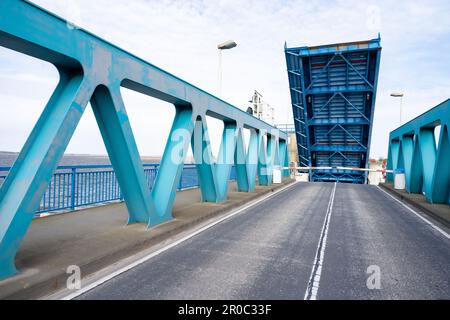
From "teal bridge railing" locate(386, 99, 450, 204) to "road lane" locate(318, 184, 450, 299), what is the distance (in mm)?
2500

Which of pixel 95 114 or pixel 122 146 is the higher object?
pixel 95 114

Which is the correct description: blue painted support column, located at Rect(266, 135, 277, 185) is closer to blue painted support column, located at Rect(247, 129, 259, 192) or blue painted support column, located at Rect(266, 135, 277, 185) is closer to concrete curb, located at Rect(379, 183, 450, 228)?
blue painted support column, located at Rect(247, 129, 259, 192)

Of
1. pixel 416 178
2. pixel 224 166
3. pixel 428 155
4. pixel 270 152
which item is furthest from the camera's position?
pixel 270 152

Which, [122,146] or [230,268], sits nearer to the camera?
[230,268]

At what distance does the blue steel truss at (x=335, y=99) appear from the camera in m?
16.0

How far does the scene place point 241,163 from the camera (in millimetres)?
12008

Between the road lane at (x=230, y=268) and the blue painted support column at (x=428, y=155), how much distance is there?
644cm

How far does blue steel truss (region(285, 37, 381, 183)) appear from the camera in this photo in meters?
16.0

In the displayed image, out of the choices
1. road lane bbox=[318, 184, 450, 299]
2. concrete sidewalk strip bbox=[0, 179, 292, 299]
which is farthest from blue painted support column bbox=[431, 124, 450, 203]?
concrete sidewalk strip bbox=[0, 179, 292, 299]

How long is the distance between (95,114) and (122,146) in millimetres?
763

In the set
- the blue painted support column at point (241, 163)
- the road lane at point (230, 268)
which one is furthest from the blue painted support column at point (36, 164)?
the blue painted support column at point (241, 163)

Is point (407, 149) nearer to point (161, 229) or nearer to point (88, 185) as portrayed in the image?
point (161, 229)

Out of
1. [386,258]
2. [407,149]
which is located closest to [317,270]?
[386,258]
